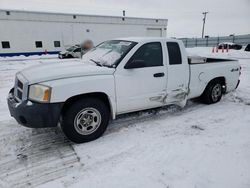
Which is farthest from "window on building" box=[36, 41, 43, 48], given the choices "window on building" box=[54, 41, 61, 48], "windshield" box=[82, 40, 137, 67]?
"windshield" box=[82, 40, 137, 67]

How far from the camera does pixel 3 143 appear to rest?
3.49 meters

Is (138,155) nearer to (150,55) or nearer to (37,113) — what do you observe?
(37,113)

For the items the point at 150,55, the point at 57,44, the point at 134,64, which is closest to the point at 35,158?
the point at 134,64

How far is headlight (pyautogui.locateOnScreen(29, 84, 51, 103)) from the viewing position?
3.01 metres

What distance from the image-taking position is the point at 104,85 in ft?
11.4

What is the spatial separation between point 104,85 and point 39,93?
1.07m

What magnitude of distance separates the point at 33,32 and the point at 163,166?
2709 cm

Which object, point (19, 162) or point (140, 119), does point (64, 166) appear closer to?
point (19, 162)

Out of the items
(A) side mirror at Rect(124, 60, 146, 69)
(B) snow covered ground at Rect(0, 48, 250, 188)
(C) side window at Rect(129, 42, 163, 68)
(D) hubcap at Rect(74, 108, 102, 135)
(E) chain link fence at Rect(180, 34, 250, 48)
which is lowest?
(B) snow covered ground at Rect(0, 48, 250, 188)

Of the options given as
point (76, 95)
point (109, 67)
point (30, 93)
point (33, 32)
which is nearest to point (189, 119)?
point (109, 67)

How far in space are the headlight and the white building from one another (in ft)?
82.5

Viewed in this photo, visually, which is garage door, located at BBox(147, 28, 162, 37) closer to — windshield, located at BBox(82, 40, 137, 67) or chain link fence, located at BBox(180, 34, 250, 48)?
chain link fence, located at BBox(180, 34, 250, 48)

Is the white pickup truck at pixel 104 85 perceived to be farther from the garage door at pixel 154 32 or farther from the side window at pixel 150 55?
the garage door at pixel 154 32

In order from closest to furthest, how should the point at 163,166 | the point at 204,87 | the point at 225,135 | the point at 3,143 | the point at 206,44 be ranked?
1. the point at 163,166
2. the point at 3,143
3. the point at 225,135
4. the point at 204,87
5. the point at 206,44
